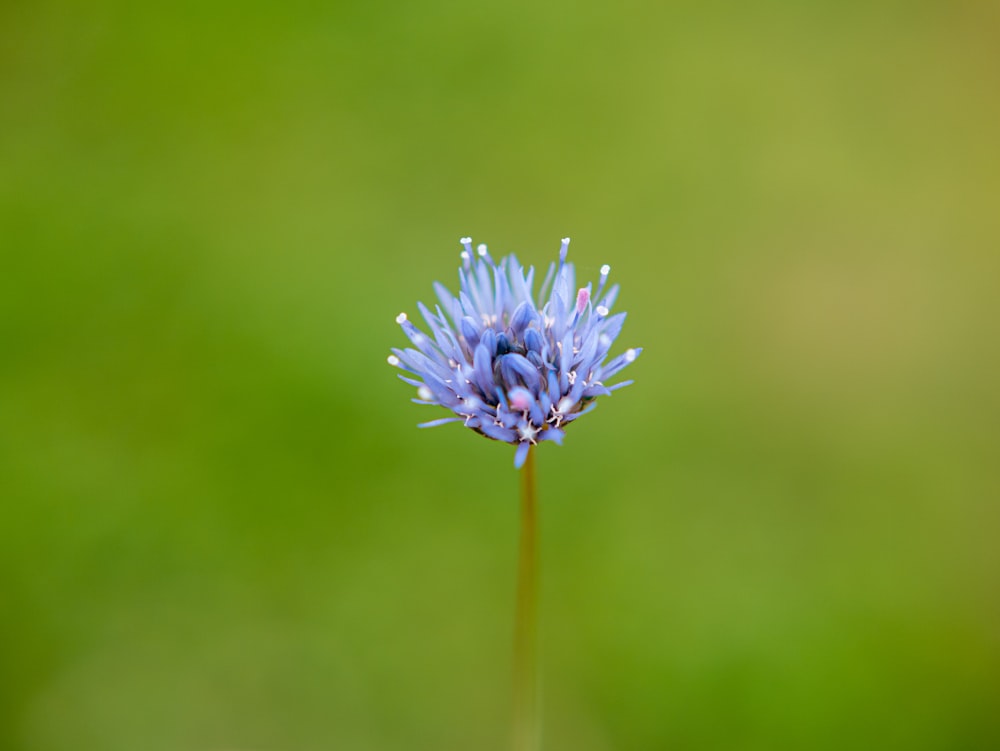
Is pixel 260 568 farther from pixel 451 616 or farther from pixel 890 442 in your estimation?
pixel 890 442

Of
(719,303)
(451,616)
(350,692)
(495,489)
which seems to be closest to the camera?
(350,692)

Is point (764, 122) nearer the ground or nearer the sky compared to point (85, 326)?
nearer the sky

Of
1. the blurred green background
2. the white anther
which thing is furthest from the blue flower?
the blurred green background

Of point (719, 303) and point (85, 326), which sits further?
point (719, 303)

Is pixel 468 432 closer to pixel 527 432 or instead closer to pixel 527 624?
pixel 527 624

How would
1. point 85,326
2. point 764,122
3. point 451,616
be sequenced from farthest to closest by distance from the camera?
1. point 764,122
2. point 85,326
3. point 451,616

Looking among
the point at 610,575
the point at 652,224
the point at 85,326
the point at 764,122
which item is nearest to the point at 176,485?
the point at 85,326
